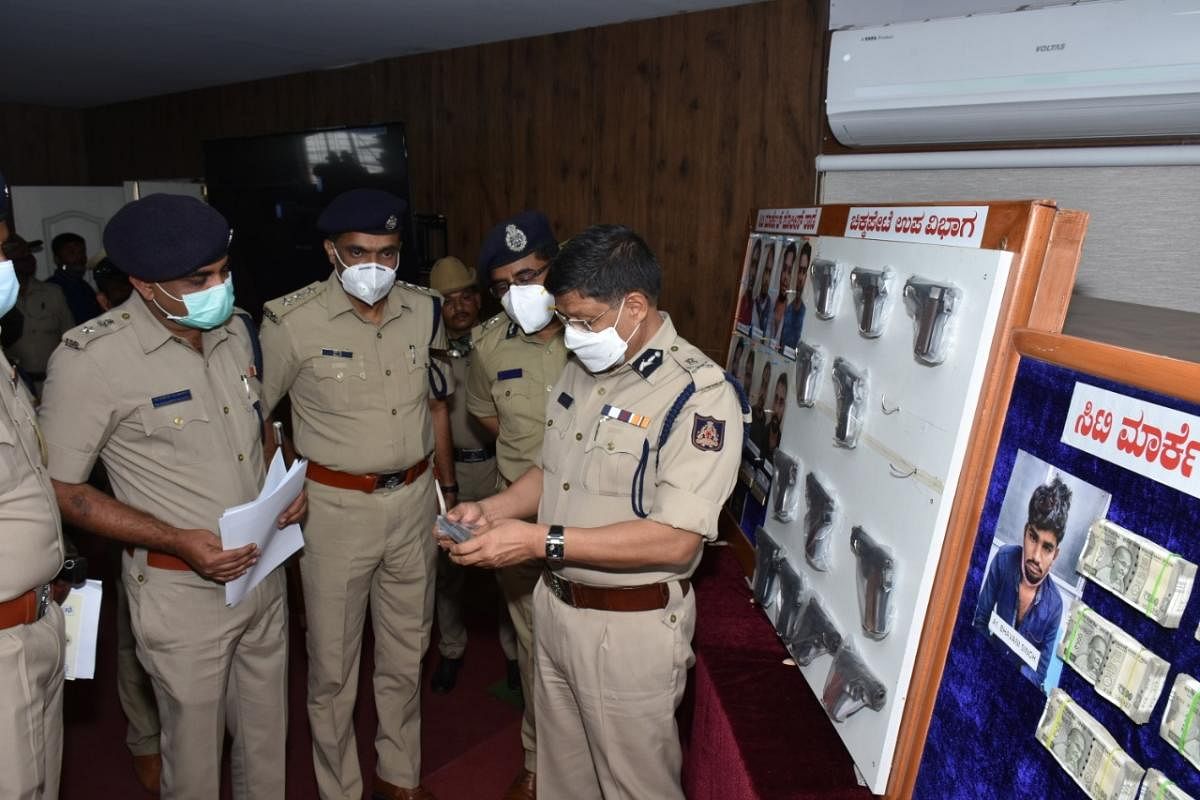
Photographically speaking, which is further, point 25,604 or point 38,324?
point 38,324

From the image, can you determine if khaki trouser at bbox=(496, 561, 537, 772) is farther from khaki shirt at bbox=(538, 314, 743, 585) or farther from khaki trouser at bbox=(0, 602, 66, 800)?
khaki trouser at bbox=(0, 602, 66, 800)

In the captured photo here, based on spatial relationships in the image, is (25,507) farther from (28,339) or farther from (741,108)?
(28,339)

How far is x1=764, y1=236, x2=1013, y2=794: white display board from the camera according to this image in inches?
47.6

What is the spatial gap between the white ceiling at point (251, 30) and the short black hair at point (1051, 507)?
8.32 ft

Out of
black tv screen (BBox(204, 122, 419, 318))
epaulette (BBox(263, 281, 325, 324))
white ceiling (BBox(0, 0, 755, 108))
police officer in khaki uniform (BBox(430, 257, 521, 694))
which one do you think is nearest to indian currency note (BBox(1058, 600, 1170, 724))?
epaulette (BBox(263, 281, 325, 324))

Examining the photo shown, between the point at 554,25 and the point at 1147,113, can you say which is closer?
the point at 1147,113

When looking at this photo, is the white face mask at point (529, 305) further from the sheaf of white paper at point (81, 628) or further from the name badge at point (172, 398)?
the sheaf of white paper at point (81, 628)

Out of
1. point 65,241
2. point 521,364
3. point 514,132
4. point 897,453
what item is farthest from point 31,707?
point 65,241

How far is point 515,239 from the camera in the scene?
240 cm

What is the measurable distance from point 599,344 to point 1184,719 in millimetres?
1169

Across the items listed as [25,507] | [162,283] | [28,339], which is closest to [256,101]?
[28,339]

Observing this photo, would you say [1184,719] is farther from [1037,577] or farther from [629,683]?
[629,683]

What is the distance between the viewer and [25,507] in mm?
1535

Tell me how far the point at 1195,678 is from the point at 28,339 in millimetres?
6101
